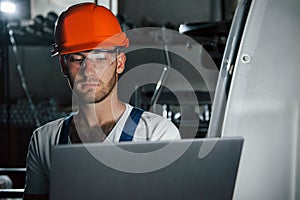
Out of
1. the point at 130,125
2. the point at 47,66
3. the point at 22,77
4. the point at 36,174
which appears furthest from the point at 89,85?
the point at 47,66

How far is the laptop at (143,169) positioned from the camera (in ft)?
1.94

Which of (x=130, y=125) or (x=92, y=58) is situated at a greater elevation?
(x=92, y=58)

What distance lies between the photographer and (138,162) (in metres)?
0.62

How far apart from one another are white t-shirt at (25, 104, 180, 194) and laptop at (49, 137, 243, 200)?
12.4 inches

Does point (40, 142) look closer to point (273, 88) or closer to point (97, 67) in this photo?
point (97, 67)

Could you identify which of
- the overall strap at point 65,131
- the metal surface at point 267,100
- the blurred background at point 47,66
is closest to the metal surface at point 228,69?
the metal surface at point 267,100

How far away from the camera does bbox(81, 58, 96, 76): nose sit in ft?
3.05

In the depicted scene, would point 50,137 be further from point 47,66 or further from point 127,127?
point 47,66

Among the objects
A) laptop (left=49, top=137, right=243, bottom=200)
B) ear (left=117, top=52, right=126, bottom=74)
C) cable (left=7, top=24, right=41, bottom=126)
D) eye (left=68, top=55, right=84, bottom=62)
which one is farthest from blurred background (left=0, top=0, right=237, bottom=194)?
laptop (left=49, top=137, right=243, bottom=200)

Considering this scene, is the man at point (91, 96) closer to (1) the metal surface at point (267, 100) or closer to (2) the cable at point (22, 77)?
(1) the metal surface at point (267, 100)

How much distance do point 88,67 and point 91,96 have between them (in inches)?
3.1

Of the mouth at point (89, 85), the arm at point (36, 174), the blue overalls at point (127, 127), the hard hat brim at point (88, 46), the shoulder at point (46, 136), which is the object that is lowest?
the arm at point (36, 174)

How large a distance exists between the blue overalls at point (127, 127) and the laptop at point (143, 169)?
1.04 feet

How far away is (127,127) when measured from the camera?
970mm
